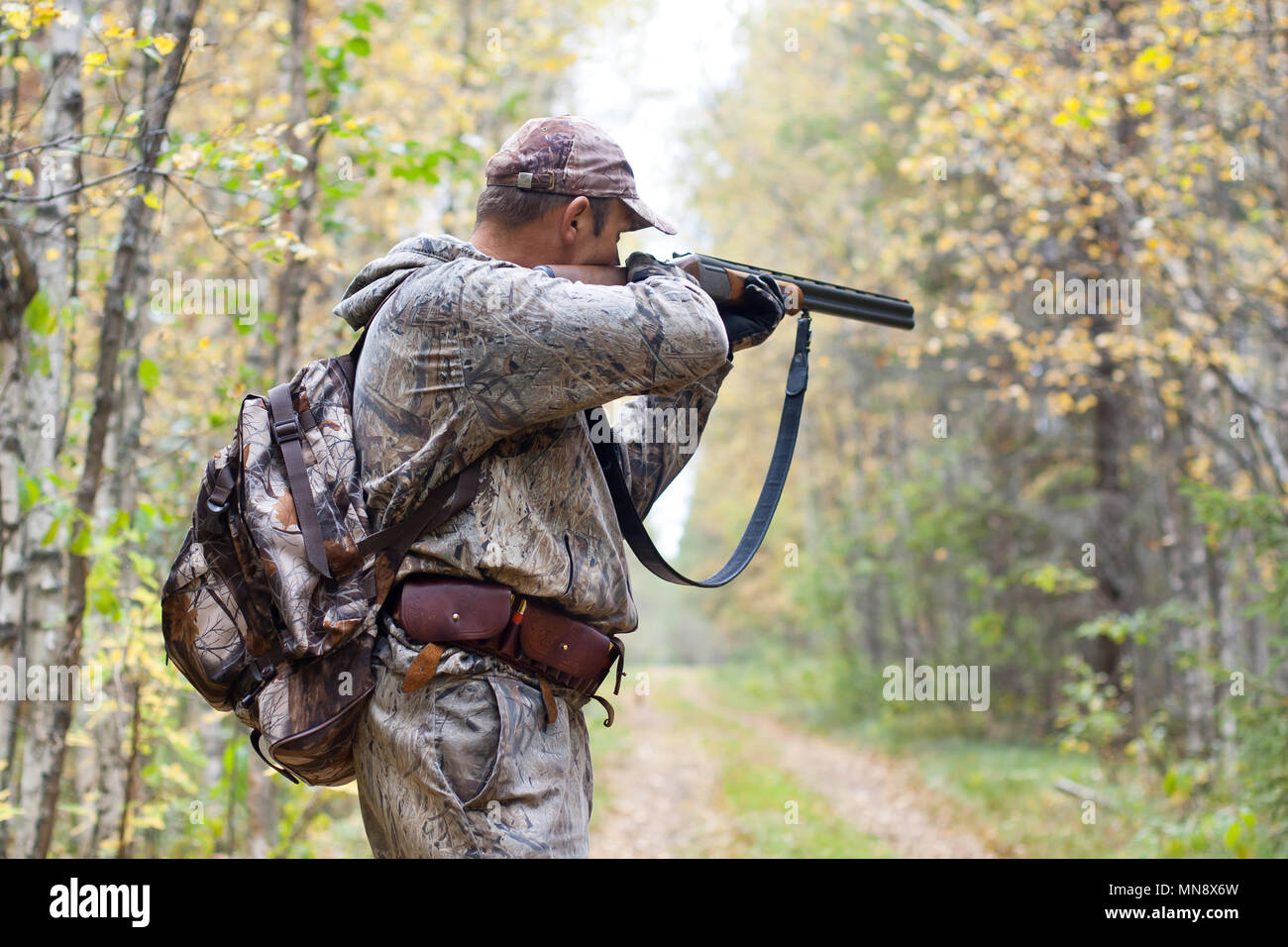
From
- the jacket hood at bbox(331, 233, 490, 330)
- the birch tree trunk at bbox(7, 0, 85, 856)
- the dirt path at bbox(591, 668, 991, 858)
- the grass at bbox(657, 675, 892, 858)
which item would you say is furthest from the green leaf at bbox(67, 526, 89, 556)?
the grass at bbox(657, 675, 892, 858)

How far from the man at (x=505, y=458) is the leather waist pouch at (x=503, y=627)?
0.7 inches

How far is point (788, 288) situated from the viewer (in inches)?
137

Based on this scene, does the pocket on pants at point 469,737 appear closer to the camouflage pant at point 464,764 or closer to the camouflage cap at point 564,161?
the camouflage pant at point 464,764

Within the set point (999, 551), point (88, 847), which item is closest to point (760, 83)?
point (999, 551)

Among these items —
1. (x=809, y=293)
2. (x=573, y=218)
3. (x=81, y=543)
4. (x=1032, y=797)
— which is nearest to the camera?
(x=573, y=218)

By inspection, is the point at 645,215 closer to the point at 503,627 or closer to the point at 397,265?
the point at 397,265

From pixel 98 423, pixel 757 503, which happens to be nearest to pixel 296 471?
pixel 757 503

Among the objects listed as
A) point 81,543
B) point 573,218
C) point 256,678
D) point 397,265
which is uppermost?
point 573,218

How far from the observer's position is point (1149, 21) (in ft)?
28.8

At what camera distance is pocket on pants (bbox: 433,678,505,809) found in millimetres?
2344

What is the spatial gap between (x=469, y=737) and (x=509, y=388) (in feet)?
2.66
